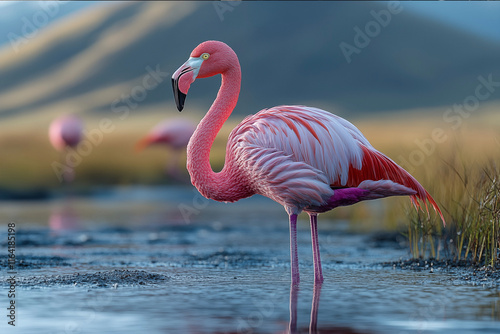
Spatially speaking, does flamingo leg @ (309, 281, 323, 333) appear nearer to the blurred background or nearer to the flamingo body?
the flamingo body

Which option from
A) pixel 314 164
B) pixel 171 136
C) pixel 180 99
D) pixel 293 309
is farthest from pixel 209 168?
pixel 171 136

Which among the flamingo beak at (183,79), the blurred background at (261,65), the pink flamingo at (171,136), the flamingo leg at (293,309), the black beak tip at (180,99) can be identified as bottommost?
the flamingo leg at (293,309)

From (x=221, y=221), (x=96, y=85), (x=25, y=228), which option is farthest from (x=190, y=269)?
(x=96, y=85)

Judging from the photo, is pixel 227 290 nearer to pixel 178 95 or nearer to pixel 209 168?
pixel 209 168

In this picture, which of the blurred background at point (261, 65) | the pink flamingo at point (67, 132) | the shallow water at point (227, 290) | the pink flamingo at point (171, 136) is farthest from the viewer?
the blurred background at point (261, 65)

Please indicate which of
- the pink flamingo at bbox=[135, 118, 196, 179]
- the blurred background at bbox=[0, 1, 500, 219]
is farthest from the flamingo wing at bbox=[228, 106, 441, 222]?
the blurred background at bbox=[0, 1, 500, 219]

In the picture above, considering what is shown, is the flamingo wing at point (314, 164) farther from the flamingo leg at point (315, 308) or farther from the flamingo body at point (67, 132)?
the flamingo body at point (67, 132)

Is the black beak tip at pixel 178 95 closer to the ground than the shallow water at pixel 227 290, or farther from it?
farther from it

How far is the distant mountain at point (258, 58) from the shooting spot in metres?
73.2

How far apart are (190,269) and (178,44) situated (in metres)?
79.9

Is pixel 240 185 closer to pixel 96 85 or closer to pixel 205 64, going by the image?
pixel 205 64

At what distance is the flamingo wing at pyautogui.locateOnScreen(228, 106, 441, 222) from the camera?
262 inches

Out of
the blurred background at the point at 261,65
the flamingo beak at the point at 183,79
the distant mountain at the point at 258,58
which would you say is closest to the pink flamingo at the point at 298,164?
the flamingo beak at the point at 183,79

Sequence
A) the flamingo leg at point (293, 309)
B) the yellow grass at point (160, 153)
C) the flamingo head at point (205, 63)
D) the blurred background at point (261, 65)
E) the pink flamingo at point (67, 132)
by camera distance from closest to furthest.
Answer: the flamingo leg at point (293, 309), the flamingo head at point (205, 63), the yellow grass at point (160, 153), the pink flamingo at point (67, 132), the blurred background at point (261, 65)
